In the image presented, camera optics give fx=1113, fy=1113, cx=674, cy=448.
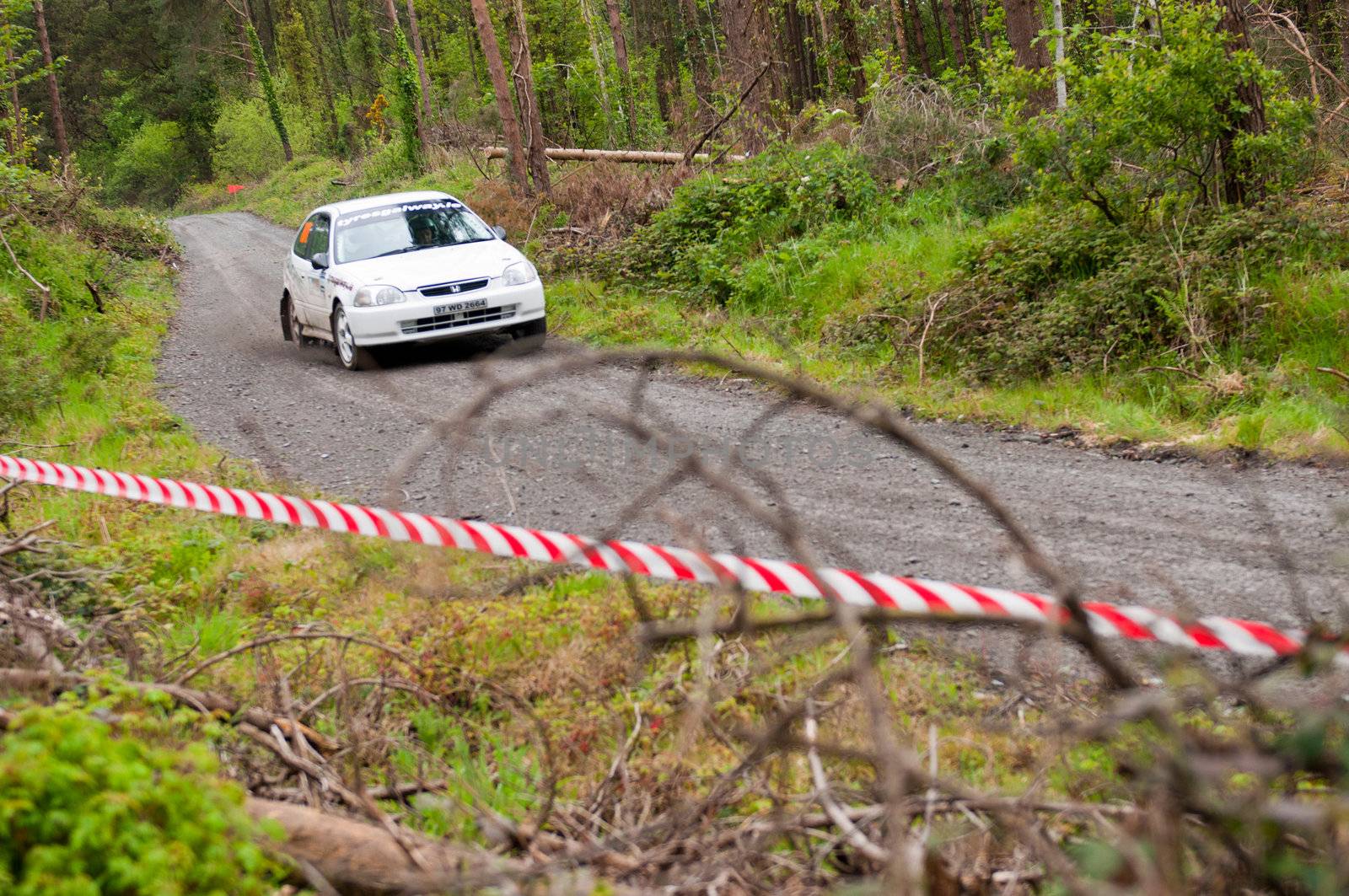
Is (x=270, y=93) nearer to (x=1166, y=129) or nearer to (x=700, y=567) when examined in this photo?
(x=1166, y=129)

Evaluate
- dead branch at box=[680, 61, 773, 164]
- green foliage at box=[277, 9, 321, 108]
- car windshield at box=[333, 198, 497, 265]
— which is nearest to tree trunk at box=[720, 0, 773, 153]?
dead branch at box=[680, 61, 773, 164]

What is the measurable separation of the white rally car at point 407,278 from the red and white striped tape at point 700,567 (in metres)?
4.55

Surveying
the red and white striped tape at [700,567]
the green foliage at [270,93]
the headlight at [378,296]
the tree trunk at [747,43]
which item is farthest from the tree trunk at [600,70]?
the red and white striped tape at [700,567]

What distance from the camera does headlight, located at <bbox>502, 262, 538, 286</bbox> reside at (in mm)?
12219

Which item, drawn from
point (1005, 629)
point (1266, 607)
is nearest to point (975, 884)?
point (1005, 629)

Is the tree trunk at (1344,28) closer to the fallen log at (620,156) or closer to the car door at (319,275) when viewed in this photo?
the fallen log at (620,156)

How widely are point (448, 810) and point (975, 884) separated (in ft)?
5.73

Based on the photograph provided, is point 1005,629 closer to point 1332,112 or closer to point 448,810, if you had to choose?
point 448,810

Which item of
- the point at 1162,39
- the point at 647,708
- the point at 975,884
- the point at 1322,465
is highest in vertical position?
the point at 1162,39

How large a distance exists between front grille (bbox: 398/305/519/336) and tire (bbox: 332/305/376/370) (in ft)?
1.84

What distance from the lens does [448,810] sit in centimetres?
363

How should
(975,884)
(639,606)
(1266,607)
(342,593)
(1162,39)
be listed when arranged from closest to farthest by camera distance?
Result: (975,884)
(639,606)
(1266,607)
(342,593)
(1162,39)

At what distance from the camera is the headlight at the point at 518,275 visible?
481 inches

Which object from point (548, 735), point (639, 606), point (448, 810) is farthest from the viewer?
point (548, 735)
